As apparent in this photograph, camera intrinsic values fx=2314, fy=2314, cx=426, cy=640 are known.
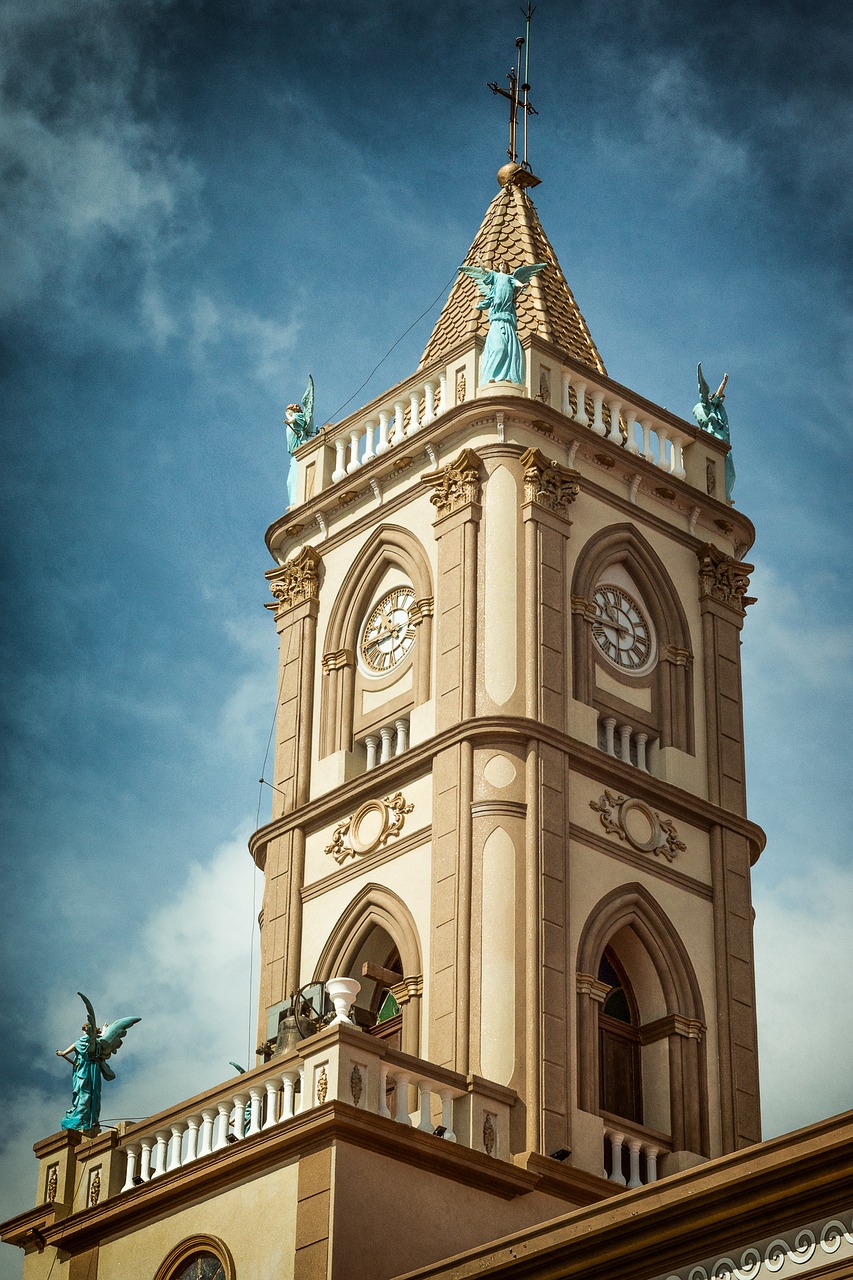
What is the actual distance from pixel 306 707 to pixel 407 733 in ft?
7.03

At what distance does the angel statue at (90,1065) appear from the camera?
95.3 ft

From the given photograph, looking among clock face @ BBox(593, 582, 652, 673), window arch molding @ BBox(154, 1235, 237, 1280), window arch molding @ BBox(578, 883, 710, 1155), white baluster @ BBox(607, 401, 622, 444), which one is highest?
white baluster @ BBox(607, 401, 622, 444)

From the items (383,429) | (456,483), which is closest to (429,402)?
(383,429)

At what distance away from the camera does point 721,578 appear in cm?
3356

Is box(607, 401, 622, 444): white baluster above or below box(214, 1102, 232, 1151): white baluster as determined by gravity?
above

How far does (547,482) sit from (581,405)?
199cm

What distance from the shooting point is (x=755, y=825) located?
3189cm

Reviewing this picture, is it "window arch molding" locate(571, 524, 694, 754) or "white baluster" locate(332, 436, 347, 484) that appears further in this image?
"white baluster" locate(332, 436, 347, 484)

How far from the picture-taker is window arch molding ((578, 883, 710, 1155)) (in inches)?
1119

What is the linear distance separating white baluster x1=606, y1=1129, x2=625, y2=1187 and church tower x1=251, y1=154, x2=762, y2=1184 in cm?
5

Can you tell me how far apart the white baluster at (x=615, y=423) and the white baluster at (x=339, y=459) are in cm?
403

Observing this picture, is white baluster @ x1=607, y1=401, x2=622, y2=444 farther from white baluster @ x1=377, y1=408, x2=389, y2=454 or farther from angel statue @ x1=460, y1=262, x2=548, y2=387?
white baluster @ x1=377, y1=408, x2=389, y2=454

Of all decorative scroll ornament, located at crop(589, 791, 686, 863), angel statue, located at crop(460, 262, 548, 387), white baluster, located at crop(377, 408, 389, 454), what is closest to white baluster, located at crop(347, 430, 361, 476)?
white baluster, located at crop(377, 408, 389, 454)

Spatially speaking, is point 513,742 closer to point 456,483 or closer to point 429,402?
point 456,483
